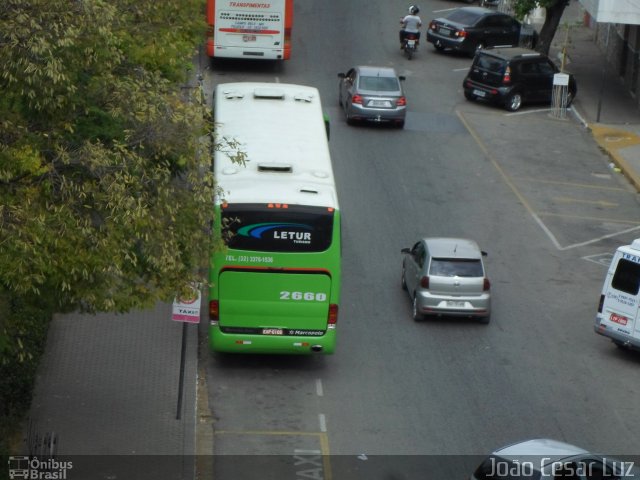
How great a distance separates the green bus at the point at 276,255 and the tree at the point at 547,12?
2284 centimetres

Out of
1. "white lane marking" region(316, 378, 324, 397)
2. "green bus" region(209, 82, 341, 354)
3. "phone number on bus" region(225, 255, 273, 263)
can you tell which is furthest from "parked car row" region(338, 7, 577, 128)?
"phone number on bus" region(225, 255, 273, 263)

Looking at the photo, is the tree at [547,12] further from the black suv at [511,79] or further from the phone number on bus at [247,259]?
the phone number on bus at [247,259]

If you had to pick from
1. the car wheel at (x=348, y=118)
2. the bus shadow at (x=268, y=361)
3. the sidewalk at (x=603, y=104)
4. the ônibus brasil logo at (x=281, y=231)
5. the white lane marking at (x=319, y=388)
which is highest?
the ônibus brasil logo at (x=281, y=231)

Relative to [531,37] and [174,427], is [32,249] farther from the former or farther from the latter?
[531,37]

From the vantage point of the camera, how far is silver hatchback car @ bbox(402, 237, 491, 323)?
80.0 ft

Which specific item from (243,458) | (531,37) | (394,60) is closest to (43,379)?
(243,458)

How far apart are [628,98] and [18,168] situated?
106 feet

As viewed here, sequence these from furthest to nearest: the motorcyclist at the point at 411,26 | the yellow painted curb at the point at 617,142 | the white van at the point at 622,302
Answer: the motorcyclist at the point at 411,26, the yellow painted curb at the point at 617,142, the white van at the point at 622,302

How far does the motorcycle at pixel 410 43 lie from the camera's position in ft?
146

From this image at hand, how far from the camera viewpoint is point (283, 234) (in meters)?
20.7

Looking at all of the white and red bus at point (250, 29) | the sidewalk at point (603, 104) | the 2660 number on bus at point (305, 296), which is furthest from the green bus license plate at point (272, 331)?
the white and red bus at point (250, 29)

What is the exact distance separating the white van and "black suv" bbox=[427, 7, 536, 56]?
76.1 feet

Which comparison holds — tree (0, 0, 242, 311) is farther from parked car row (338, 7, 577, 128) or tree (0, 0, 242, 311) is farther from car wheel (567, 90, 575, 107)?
car wheel (567, 90, 575, 107)

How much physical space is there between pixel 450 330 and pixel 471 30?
22.9m
